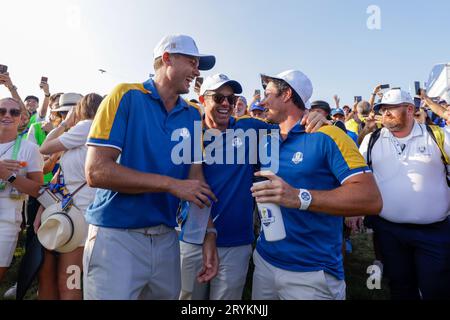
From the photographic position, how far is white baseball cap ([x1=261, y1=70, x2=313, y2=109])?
2.73m

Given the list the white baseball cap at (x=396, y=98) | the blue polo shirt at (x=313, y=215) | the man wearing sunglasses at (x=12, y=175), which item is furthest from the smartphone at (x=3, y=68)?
the white baseball cap at (x=396, y=98)

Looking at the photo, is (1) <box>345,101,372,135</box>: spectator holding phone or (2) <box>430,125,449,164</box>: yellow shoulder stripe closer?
(2) <box>430,125,449,164</box>: yellow shoulder stripe

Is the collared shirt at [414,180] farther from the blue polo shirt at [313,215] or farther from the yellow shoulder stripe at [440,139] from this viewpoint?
the blue polo shirt at [313,215]

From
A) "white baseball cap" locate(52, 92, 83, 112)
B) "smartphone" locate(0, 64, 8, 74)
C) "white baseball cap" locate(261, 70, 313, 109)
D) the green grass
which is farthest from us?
"smartphone" locate(0, 64, 8, 74)

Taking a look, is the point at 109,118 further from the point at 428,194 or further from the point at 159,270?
the point at 428,194

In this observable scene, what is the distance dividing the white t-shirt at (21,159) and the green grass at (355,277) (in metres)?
1.88

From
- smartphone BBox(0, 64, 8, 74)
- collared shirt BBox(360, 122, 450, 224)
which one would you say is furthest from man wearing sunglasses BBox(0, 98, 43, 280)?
collared shirt BBox(360, 122, 450, 224)

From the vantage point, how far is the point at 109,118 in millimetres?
2066

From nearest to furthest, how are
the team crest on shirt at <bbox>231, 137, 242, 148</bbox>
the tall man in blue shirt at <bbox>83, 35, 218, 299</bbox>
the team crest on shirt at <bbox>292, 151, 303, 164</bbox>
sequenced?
1. the tall man in blue shirt at <bbox>83, 35, 218, 299</bbox>
2. the team crest on shirt at <bbox>292, 151, 303, 164</bbox>
3. the team crest on shirt at <bbox>231, 137, 242, 148</bbox>

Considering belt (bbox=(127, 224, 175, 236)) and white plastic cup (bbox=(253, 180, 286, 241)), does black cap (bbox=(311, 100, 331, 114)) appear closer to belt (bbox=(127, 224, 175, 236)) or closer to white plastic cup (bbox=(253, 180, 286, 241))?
white plastic cup (bbox=(253, 180, 286, 241))

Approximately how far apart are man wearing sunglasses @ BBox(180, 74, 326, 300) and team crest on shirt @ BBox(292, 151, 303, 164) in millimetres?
590

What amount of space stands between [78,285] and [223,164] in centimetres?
202

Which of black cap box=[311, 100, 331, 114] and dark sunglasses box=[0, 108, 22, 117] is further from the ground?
black cap box=[311, 100, 331, 114]
